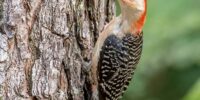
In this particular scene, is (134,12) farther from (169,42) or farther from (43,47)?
(169,42)

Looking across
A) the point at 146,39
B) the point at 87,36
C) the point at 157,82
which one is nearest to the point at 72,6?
the point at 87,36

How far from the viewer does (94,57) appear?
198 inches

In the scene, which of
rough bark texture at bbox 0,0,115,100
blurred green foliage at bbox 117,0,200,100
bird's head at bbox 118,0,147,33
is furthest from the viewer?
blurred green foliage at bbox 117,0,200,100

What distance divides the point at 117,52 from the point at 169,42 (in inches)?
75.8

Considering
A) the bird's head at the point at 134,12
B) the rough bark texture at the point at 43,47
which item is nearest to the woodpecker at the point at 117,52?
the bird's head at the point at 134,12

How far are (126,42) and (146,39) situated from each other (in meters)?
1.80

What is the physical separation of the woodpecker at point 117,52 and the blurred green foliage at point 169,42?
1.58 meters

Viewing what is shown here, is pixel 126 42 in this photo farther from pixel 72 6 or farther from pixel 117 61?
pixel 72 6

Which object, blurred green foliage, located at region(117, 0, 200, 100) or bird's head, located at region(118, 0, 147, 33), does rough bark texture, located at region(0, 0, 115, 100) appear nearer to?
bird's head, located at region(118, 0, 147, 33)

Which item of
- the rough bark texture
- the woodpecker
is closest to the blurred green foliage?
the woodpecker

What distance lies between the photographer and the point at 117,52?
5.04m

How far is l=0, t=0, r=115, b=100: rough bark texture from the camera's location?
181 inches

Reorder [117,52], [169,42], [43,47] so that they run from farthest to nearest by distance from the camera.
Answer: [169,42] → [117,52] → [43,47]

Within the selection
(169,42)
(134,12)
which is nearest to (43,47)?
(134,12)
